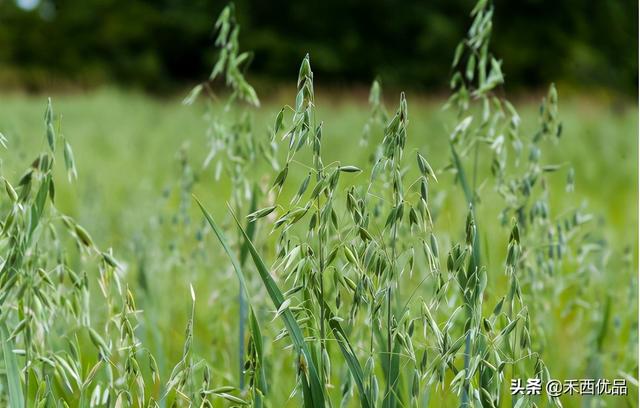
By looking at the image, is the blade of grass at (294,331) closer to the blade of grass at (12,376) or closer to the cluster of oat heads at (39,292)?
the cluster of oat heads at (39,292)

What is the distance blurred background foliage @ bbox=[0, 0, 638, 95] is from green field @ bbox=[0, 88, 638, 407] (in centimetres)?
686

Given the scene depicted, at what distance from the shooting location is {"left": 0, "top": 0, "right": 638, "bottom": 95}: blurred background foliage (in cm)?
1859

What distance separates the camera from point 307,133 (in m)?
0.94

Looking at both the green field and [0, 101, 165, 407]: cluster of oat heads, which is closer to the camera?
[0, 101, 165, 407]: cluster of oat heads

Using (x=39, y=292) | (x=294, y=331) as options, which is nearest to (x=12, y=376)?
(x=39, y=292)

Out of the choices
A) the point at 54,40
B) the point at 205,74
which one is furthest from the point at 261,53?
the point at 54,40

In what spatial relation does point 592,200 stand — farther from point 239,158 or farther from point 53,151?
point 53,151

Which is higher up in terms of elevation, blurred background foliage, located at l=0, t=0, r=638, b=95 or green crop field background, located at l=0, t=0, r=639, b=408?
green crop field background, located at l=0, t=0, r=639, b=408

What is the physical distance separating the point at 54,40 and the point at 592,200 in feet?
67.0

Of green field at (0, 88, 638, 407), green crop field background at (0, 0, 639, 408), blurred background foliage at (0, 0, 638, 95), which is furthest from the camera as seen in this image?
blurred background foliage at (0, 0, 638, 95)

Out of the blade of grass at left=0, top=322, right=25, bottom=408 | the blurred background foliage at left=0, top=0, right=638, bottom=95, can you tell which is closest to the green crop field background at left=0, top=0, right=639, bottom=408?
the blade of grass at left=0, top=322, right=25, bottom=408

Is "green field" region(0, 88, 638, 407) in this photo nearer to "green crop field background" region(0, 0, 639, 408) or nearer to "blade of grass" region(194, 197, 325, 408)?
"green crop field background" region(0, 0, 639, 408)

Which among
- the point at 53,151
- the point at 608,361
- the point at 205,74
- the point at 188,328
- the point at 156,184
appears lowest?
the point at 205,74

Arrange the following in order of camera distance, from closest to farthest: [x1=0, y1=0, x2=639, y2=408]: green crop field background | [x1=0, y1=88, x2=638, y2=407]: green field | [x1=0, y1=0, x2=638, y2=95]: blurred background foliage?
[x1=0, y1=0, x2=639, y2=408]: green crop field background, [x1=0, y1=88, x2=638, y2=407]: green field, [x1=0, y1=0, x2=638, y2=95]: blurred background foliage
